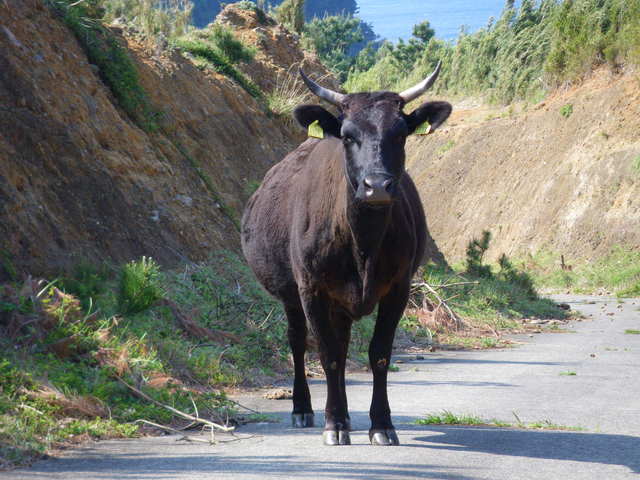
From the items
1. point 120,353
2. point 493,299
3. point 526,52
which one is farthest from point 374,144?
point 526,52

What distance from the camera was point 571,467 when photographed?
5.55m

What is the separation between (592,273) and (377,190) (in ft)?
107

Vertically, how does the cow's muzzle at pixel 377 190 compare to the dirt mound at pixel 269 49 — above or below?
below

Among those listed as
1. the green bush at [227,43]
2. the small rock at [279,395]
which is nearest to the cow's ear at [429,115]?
the small rock at [279,395]

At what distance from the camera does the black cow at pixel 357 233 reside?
6.44 metres

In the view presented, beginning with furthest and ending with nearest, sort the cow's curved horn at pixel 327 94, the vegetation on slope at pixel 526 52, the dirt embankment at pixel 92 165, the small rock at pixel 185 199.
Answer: the vegetation on slope at pixel 526 52
the small rock at pixel 185 199
the dirt embankment at pixel 92 165
the cow's curved horn at pixel 327 94

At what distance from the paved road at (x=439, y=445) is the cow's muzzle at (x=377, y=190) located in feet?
5.51

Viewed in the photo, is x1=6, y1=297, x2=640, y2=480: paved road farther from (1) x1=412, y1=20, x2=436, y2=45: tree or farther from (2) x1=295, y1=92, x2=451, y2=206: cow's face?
(1) x1=412, y1=20, x2=436, y2=45: tree

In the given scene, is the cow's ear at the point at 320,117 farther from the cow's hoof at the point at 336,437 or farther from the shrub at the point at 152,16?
the shrub at the point at 152,16

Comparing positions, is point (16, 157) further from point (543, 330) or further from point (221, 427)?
point (543, 330)

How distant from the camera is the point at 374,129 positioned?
642 cm

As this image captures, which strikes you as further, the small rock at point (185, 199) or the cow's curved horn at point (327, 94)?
the small rock at point (185, 199)

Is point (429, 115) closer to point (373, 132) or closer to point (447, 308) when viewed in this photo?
point (373, 132)

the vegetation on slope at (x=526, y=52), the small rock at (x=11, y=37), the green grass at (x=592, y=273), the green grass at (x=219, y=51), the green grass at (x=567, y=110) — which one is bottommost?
the green grass at (x=592, y=273)
